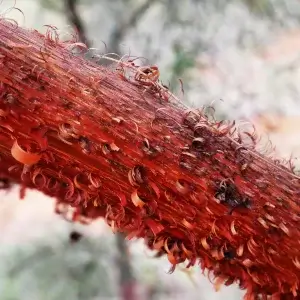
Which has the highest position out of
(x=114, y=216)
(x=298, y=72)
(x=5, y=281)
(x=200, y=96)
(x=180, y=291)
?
(x=114, y=216)

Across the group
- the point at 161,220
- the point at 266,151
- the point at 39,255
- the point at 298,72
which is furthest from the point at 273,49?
the point at 161,220

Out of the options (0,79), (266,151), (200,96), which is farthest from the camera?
(200,96)

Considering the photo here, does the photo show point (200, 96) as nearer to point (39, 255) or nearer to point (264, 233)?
point (39, 255)

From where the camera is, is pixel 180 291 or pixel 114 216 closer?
pixel 114 216

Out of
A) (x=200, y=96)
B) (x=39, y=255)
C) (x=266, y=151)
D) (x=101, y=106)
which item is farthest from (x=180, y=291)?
(x=101, y=106)

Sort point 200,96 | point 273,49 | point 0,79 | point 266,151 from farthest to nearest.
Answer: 1. point 273,49
2. point 200,96
3. point 266,151
4. point 0,79

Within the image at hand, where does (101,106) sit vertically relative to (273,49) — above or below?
above

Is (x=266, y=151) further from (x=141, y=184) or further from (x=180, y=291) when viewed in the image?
(x=180, y=291)
